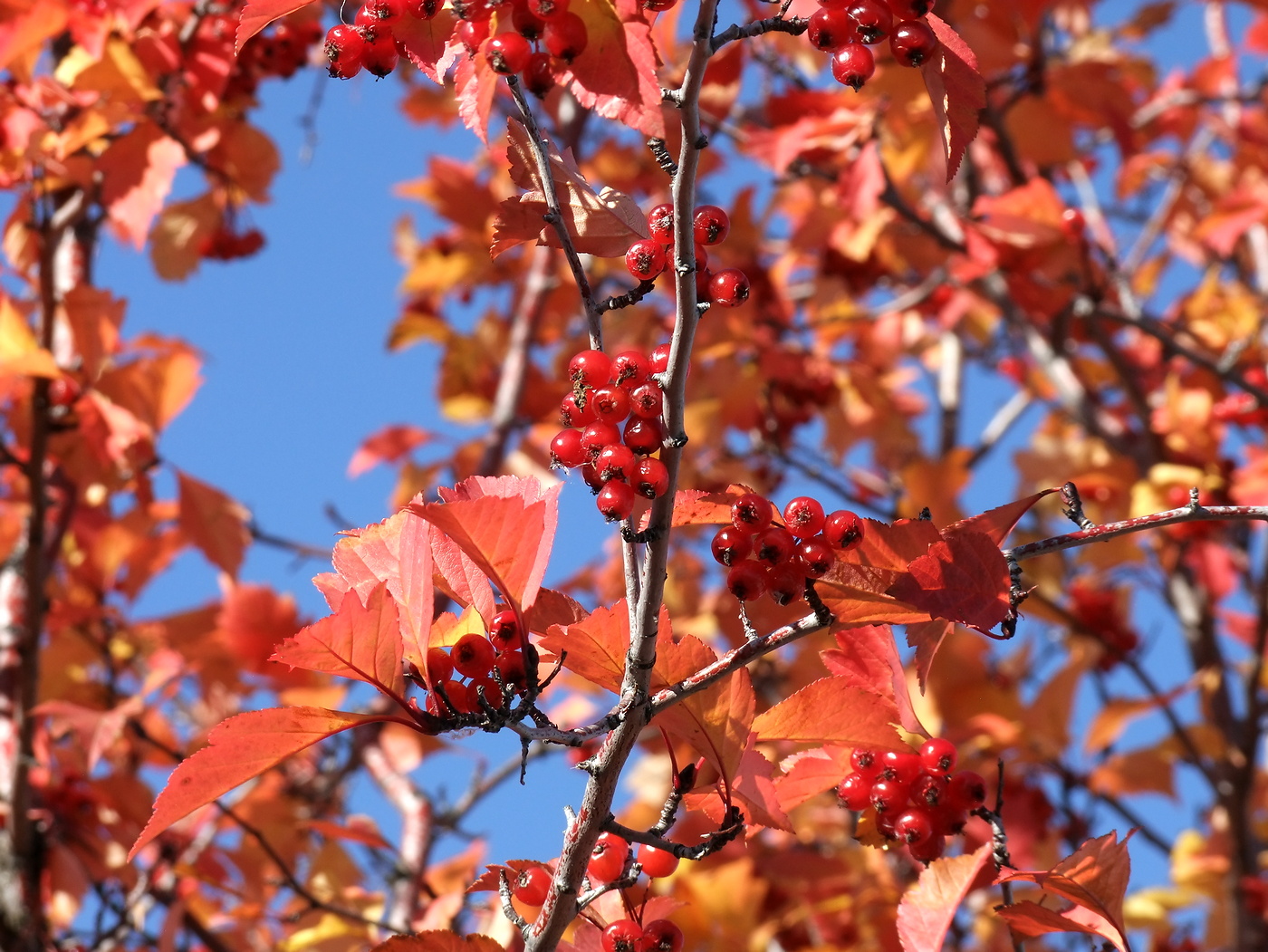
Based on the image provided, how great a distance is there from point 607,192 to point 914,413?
5.49m

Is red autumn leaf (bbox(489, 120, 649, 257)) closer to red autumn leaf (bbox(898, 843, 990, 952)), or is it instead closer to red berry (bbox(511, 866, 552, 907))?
red berry (bbox(511, 866, 552, 907))

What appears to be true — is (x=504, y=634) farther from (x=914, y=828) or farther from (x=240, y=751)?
(x=914, y=828)

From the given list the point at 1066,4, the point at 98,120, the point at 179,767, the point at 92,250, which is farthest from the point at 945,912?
the point at 1066,4

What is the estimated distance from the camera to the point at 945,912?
1423 millimetres

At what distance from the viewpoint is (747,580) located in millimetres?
1318

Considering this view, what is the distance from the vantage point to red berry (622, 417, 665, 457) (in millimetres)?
1167

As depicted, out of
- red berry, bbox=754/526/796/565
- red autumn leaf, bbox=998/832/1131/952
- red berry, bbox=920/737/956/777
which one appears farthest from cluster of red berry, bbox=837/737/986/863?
red berry, bbox=754/526/796/565

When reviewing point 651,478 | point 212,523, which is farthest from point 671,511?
point 212,523

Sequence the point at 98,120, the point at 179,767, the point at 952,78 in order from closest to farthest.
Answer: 1. the point at 179,767
2. the point at 952,78
3. the point at 98,120

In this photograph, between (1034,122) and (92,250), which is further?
(1034,122)

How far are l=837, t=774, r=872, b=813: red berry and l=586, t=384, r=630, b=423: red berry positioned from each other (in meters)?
0.69

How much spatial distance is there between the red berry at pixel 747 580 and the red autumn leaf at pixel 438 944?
471 mm

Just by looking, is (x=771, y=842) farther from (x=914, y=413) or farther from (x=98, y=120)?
(x=98, y=120)

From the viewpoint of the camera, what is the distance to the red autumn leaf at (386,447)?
16.3ft
